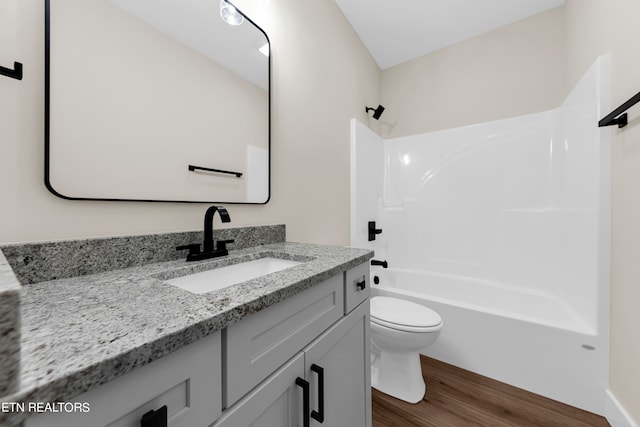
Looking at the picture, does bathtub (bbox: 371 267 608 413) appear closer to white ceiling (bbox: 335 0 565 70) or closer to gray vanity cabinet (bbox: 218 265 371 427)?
gray vanity cabinet (bbox: 218 265 371 427)

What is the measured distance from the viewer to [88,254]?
0.68 metres

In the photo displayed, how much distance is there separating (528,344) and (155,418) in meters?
1.92

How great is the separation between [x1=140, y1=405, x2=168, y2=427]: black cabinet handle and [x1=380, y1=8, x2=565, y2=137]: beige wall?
2.68 m

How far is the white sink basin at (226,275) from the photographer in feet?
2.56

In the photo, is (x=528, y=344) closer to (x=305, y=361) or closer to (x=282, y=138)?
(x=305, y=361)

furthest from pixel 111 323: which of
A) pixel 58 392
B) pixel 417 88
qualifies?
pixel 417 88

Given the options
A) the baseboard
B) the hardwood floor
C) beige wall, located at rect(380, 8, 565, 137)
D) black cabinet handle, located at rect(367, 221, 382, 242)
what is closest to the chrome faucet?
the hardwood floor

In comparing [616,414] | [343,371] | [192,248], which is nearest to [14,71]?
[192,248]

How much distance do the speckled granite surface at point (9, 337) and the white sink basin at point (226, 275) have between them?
20.0 inches

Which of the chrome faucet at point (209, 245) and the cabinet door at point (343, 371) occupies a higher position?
the chrome faucet at point (209, 245)

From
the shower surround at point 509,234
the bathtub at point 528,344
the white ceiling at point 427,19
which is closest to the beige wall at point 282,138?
the white ceiling at point 427,19

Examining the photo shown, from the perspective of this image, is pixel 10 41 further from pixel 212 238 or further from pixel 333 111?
pixel 333 111

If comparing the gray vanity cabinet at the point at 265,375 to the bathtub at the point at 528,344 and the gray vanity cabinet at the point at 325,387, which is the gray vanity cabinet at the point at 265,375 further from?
the bathtub at the point at 528,344

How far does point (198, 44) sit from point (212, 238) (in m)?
0.78
